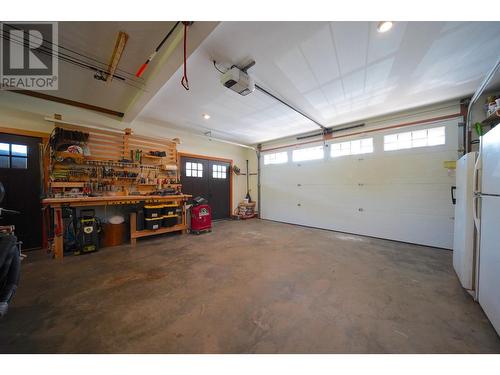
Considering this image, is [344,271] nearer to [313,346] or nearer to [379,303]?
[379,303]

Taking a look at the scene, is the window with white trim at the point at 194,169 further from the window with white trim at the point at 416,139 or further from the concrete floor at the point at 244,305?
the window with white trim at the point at 416,139

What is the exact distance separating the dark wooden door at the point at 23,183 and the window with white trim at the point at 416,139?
24.4 ft

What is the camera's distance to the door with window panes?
216 inches

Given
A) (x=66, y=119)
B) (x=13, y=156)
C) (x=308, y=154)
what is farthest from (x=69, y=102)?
(x=308, y=154)

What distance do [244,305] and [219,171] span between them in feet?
16.7

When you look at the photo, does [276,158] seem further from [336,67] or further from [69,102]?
[69,102]

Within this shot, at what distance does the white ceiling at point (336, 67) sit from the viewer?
1.79 m

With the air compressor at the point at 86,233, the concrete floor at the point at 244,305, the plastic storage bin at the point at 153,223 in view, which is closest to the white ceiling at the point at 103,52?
the air compressor at the point at 86,233

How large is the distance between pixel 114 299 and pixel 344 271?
2.91 metres

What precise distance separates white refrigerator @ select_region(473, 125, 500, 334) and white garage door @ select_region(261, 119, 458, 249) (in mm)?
2115

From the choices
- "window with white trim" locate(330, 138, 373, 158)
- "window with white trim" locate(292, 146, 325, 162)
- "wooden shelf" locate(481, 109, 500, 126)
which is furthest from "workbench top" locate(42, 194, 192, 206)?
"wooden shelf" locate(481, 109, 500, 126)

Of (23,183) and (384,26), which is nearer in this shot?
(384,26)

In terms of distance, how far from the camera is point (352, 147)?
453 centimetres
